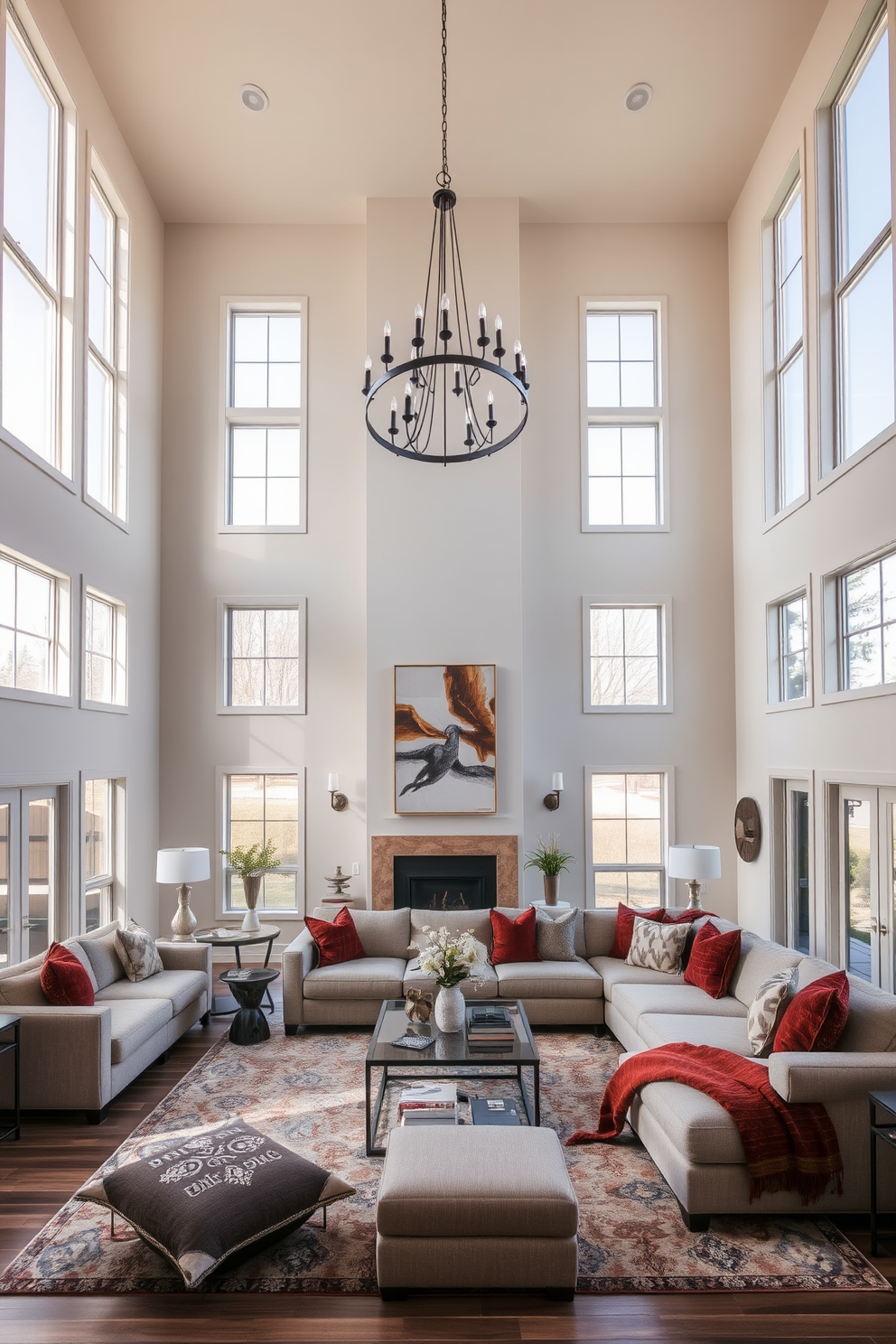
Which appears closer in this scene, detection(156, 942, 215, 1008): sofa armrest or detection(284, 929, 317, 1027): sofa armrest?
detection(284, 929, 317, 1027): sofa armrest

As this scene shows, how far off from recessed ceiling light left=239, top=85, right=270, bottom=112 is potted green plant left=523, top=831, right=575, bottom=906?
668 cm

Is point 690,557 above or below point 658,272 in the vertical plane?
below

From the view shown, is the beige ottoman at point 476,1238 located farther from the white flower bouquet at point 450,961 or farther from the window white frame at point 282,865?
the window white frame at point 282,865

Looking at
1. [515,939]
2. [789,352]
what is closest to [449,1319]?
[515,939]

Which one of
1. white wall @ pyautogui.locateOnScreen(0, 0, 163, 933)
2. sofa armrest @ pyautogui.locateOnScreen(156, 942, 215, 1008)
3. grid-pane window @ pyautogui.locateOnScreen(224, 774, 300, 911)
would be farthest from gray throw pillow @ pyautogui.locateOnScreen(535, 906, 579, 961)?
white wall @ pyautogui.locateOnScreen(0, 0, 163, 933)

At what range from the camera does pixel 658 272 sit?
945cm

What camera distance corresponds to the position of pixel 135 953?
614cm

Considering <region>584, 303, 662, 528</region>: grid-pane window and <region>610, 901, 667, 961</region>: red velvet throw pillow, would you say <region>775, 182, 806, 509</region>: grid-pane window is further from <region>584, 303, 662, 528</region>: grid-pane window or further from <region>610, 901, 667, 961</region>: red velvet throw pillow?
<region>610, 901, 667, 961</region>: red velvet throw pillow

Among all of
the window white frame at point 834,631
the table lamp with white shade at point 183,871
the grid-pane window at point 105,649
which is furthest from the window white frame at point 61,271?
the window white frame at point 834,631

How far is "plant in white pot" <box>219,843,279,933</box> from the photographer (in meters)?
7.57

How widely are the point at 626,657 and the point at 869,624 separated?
3.08 metres

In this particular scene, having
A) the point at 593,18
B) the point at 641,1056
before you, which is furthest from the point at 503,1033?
the point at 593,18

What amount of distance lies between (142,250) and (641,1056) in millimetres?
7909

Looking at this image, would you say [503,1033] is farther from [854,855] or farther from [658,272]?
[658,272]
